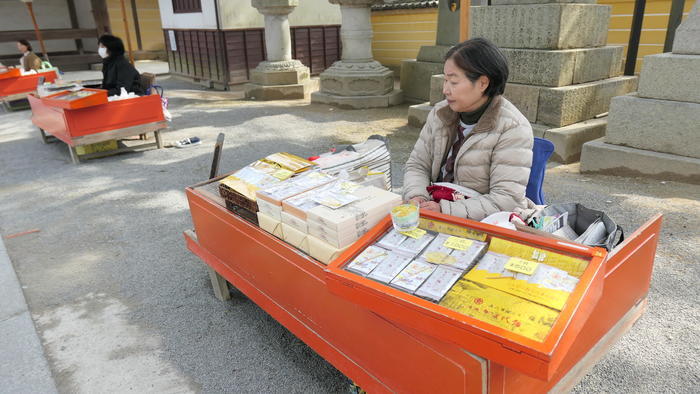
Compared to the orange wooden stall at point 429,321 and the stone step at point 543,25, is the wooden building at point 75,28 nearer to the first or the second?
the stone step at point 543,25

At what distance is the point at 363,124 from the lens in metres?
7.91

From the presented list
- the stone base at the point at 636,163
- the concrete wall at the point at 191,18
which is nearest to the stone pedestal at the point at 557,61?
the stone base at the point at 636,163

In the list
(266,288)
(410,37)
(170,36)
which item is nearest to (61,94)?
(266,288)

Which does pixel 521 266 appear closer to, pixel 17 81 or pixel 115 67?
pixel 115 67

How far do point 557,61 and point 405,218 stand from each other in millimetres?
4345

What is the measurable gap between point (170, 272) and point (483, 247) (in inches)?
100.0

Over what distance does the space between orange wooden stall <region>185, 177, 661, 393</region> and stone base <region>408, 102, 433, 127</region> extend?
5.24 m

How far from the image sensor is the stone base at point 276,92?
10555 mm

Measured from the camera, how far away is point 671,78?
4.36 meters

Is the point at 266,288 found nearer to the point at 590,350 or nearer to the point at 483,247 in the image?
the point at 483,247

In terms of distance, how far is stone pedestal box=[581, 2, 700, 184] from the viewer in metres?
4.27

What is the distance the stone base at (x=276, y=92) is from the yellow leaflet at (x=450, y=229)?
30.4 feet

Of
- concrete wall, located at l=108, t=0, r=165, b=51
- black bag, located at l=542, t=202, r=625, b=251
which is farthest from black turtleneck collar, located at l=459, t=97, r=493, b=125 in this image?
concrete wall, located at l=108, t=0, r=165, b=51

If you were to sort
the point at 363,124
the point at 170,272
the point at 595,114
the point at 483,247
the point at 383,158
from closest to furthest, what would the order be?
the point at 483,247, the point at 383,158, the point at 170,272, the point at 595,114, the point at 363,124
